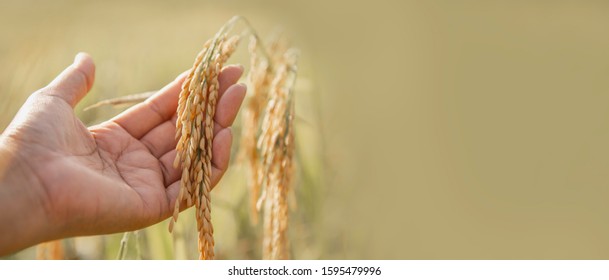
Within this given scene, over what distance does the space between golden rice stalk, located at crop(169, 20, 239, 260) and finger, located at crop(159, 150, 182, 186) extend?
28 centimetres

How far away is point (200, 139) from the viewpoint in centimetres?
158

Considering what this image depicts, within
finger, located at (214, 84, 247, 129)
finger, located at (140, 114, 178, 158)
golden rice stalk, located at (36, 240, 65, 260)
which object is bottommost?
golden rice stalk, located at (36, 240, 65, 260)

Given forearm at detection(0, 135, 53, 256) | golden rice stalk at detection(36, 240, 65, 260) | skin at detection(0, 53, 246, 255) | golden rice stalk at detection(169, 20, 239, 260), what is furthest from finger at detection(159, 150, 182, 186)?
golden rice stalk at detection(36, 240, 65, 260)

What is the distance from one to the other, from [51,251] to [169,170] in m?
0.57

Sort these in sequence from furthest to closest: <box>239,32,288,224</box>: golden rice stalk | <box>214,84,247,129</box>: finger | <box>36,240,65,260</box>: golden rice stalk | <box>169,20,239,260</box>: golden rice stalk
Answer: <box>36,240,65,260</box>: golden rice stalk
<box>239,32,288,224</box>: golden rice stalk
<box>214,84,247,129</box>: finger
<box>169,20,239,260</box>: golden rice stalk

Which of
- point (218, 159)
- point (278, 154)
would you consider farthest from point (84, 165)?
point (278, 154)

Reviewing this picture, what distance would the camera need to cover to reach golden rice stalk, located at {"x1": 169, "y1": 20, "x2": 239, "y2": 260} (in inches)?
59.1

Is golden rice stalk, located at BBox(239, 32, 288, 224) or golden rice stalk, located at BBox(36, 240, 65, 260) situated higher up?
Answer: golden rice stalk, located at BBox(239, 32, 288, 224)

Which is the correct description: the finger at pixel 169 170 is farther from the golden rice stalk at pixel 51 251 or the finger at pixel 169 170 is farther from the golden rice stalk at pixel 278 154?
the golden rice stalk at pixel 51 251

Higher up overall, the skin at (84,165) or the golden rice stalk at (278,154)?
the golden rice stalk at (278,154)

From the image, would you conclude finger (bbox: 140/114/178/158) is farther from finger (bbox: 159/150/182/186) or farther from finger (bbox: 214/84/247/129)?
finger (bbox: 214/84/247/129)

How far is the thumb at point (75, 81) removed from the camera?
1874 millimetres

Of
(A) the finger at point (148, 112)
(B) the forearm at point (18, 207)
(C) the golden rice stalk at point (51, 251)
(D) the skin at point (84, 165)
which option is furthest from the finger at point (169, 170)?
(C) the golden rice stalk at point (51, 251)
